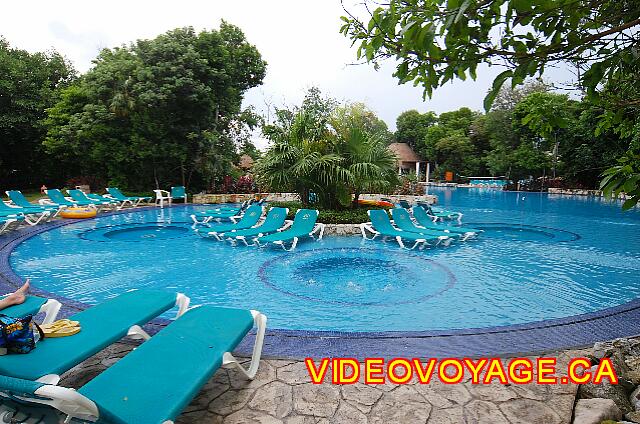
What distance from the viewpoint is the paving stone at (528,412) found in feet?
8.72

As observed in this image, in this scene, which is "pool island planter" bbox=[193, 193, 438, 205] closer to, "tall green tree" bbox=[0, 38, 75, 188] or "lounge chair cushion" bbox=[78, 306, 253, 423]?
"tall green tree" bbox=[0, 38, 75, 188]

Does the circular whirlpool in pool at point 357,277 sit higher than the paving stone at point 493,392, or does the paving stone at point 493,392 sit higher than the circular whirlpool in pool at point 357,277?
the paving stone at point 493,392

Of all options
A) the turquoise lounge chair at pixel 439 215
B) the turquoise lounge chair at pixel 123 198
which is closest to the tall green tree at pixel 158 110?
the turquoise lounge chair at pixel 123 198

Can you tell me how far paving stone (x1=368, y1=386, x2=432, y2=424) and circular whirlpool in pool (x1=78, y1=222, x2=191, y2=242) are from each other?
30.1ft

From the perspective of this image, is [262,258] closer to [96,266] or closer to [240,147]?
[96,266]

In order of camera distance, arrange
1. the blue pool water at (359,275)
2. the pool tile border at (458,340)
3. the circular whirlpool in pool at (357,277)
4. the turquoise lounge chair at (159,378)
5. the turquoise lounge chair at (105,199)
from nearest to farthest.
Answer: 1. the turquoise lounge chair at (159,378)
2. the pool tile border at (458,340)
3. the blue pool water at (359,275)
4. the circular whirlpool in pool at (357,277)
5. the turquoise lounge chair at (105,199)

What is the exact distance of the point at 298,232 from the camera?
386 inches

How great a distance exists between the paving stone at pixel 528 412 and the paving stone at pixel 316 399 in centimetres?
120

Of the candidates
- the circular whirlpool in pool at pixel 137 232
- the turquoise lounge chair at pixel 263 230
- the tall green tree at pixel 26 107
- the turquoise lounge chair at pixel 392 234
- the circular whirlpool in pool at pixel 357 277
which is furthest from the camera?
the tall green tree at pixel 26 107

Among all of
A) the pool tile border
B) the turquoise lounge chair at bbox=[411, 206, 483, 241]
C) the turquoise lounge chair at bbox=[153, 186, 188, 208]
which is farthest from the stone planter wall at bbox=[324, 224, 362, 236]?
the turquoise lounge chair at bbox=[153, 186, 188, 208]

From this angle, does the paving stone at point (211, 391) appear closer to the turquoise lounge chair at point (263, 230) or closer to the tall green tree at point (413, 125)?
the turquoise lounge chair at point (263, 230)

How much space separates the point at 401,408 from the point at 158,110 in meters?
17.5

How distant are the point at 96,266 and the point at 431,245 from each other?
24.4ft

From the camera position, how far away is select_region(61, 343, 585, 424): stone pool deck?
2705 millimetres
